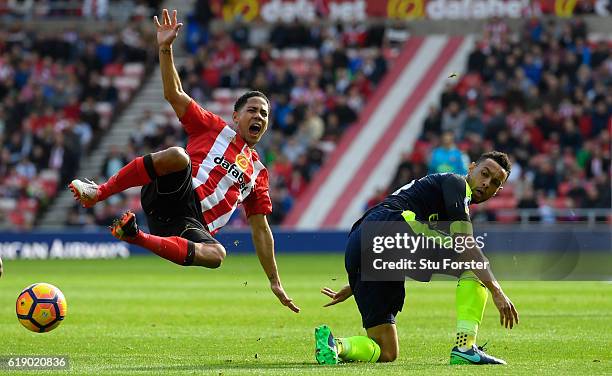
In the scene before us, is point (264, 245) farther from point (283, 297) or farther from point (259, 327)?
point (259, 327)

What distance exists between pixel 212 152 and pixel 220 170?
0.18 meters

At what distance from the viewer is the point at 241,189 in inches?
427

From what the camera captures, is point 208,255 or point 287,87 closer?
point 208,255

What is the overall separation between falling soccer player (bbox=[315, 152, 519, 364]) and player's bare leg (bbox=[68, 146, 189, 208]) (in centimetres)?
152

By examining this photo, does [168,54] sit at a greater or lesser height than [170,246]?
greater

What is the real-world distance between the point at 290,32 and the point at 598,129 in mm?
9601

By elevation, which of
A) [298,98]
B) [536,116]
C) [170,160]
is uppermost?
[170,160]

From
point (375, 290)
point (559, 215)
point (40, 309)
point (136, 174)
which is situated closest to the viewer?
point (375, 290)

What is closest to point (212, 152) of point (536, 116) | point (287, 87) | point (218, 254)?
point (218, 254)

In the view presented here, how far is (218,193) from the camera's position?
1071 centimetres

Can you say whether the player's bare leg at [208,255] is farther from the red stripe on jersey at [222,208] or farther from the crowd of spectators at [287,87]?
the crowd of spectators at [287,87]

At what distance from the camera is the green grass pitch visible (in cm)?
947

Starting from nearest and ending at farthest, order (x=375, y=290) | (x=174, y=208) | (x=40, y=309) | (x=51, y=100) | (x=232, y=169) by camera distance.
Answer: (x=375, y=290) → (x=40, y=309) → (x=174, y=208) → (x=232, y=169) → (x=51, y=100)

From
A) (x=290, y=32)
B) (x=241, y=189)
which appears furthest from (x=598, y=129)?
(x=241, y=189)
